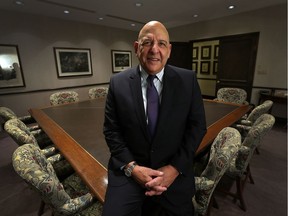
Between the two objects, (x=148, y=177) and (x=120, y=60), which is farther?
(x=120, y=60)

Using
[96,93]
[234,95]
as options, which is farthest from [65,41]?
[234,95]

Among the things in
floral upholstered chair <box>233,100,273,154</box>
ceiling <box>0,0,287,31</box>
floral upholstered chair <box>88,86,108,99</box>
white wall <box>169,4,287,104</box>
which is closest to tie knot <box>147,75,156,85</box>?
floral upholstered chair <box>233,100,273,154</box>

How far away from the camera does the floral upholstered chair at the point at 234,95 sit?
3.26m

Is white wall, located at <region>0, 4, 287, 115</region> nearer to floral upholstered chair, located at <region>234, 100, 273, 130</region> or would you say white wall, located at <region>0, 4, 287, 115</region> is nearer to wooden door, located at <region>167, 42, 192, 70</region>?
wooden door, located at <region>167, 42, 192, 70</region>

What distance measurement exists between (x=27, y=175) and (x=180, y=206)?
90 cm

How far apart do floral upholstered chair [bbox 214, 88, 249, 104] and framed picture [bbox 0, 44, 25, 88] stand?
15.5 feet

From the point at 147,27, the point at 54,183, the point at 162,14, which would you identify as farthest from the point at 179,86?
the point at 162,14

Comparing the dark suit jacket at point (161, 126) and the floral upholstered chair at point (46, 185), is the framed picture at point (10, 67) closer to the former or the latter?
the floral upholstered chair at point (46, 185)

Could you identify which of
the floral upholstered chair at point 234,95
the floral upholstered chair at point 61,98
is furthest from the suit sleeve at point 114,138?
the floral upholstered chair at point 234,95

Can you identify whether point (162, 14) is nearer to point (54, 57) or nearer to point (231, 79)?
point (231, 79)

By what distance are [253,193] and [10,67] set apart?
17.1ft

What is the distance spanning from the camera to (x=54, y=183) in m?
0.94

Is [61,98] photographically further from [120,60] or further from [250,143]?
[250,143]

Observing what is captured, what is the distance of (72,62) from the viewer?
15.9ft
